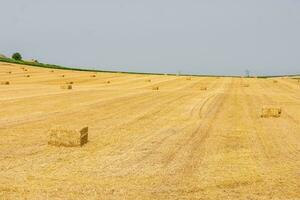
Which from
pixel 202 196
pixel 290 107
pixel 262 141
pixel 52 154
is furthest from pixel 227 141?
pixel 290 107

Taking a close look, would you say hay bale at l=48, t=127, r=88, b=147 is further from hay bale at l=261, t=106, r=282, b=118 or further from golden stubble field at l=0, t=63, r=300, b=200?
hay bale at l=261, t=106, r=282, b=118

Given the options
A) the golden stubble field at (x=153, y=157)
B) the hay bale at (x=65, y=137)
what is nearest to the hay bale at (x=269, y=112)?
the golden stubble field at (x=153, y=157)

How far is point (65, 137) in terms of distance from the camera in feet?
47.1

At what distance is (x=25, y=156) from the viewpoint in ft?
42.4

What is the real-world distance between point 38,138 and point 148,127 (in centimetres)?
433

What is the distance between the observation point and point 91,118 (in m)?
21.1

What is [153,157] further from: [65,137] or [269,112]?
[269,112]

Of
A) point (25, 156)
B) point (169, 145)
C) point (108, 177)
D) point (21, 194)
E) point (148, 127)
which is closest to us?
point (21, 194)

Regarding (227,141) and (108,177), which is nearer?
(108,177)

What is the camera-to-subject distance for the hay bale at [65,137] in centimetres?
1429

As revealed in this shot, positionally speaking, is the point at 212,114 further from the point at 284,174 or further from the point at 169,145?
the point at 284,174

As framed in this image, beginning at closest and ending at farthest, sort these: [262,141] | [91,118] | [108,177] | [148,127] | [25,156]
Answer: [108,177] < [25,156] < [262,141] < [148,127] < [91,118]

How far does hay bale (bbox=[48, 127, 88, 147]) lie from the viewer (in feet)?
46.9

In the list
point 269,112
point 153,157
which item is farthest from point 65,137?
point 269,112
